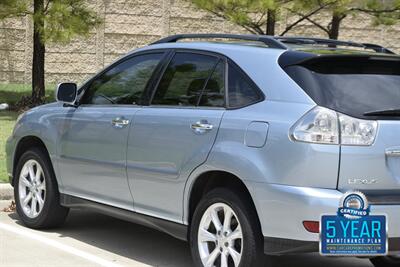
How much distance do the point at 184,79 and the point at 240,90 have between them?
26.0 inches

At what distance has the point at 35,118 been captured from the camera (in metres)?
7.02

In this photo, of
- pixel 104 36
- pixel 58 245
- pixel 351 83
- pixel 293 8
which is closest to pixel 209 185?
pixel 351 83

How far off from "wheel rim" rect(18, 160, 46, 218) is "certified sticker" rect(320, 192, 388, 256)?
325cm

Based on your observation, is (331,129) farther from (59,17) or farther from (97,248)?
(59,17)

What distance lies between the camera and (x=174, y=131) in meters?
5.43

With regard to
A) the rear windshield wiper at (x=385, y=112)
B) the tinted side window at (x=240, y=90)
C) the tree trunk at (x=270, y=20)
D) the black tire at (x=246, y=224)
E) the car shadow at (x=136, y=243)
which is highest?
the tree trunk at (x=270, y=20)

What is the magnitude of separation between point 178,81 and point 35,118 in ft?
6.36

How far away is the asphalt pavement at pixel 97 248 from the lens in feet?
19.6

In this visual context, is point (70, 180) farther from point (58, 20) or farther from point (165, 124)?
point (58, 20)

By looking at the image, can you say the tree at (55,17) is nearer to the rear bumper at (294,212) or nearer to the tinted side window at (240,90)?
the tinted side window at (240,90)

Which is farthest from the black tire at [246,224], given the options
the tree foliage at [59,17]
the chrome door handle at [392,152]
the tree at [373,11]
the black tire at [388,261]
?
the tree at [373,11]

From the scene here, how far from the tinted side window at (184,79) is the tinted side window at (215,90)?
6 cm

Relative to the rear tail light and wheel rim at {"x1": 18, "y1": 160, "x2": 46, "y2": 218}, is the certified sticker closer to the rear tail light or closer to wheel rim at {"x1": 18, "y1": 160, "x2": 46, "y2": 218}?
the rear tail light

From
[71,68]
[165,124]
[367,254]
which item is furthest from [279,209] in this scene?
[71,68]
